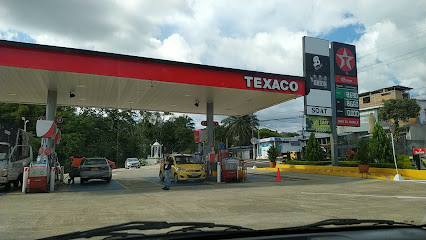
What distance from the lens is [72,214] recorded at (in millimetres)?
7016

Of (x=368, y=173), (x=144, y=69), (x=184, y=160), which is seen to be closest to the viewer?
(x=144, y=69)

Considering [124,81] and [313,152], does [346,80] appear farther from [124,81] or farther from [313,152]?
[124,81]

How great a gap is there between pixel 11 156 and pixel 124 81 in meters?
5.58

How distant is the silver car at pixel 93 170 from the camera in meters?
15.0

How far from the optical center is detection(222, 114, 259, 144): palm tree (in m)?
64.0

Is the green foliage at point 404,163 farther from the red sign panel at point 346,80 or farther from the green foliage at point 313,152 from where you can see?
the green foliage at point 313,152

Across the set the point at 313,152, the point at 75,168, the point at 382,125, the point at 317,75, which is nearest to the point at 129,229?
the point at 75,168

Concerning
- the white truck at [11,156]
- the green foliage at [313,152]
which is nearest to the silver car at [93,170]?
the white truck at [11,156]

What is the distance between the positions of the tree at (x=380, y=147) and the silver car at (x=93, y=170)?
50.4ft

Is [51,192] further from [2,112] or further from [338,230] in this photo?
[2,112]

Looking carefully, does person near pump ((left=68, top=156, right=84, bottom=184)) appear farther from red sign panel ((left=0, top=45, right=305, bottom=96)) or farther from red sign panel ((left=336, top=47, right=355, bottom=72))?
red sign panel ((left=336, top=47, right=355, bottom=72))

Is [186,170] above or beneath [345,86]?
beneath

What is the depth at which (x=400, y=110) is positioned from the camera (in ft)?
133

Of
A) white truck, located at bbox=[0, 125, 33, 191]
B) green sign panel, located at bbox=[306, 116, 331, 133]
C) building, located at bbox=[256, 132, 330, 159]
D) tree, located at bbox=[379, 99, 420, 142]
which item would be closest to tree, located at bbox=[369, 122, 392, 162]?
green sign panel, located at bbox=[306, 116, 331, 133]
